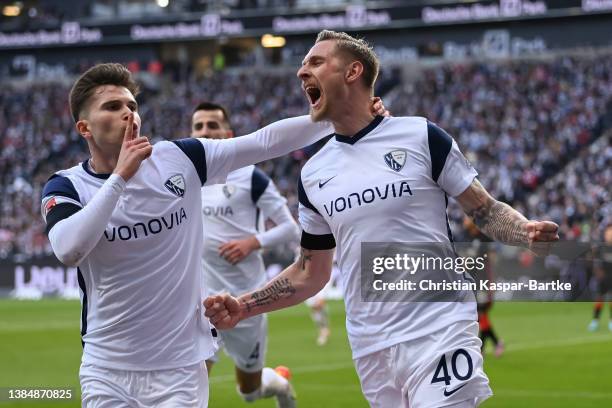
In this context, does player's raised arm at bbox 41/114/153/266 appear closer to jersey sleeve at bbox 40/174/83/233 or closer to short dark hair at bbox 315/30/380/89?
jersey sleeve at bbox 40/174/83/233

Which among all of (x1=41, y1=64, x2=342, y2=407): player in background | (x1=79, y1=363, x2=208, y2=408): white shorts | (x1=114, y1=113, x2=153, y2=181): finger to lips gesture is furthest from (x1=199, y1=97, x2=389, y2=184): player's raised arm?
(x1=79, y1=363, x2=208, y2=408): white shorts

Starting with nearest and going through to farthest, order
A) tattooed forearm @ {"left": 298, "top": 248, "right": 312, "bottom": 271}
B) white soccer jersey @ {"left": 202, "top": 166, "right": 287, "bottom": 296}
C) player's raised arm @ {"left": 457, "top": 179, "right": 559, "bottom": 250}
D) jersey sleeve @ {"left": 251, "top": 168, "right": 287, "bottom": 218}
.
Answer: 1. player's raised arm @ {"left": 457, "top": 179, "right": 559, "bottom": 250}
2. tattooed forearm @ {"left": 298, "top": 248, "right": 312, "bottom": 271}
3. white soccer jersey @ {"left": 202, "top": 166, "right": 287, "bottom": 296}
4. jersey sleeve @ {"left": 251, "top": 168, "right": 287, "bottom": 218}

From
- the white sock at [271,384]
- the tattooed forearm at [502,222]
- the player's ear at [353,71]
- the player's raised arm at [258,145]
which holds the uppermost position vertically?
the player's ear at [353,71]

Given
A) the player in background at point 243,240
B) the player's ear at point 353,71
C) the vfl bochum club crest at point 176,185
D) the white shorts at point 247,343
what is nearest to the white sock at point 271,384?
the player in background at point 243,240

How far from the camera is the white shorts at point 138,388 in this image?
17.5 feet

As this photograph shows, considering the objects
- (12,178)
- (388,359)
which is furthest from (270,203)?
(12,178)

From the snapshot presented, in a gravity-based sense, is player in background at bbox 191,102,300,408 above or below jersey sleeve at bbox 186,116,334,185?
below

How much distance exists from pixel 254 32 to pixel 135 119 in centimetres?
4453

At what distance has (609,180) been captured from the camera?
3347cm

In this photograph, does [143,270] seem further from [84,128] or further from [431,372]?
[431,372]

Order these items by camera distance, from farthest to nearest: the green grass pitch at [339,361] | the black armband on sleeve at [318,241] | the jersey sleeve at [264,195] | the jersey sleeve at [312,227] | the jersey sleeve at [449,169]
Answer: the green grass pitch at [339,361] → the jersey sleeve at [264,195] → the black armband on sleeve at [318,241] → the jersey sleeve at [312,227] → the jersey sleeve at [449,169]

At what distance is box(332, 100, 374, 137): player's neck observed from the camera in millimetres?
5484

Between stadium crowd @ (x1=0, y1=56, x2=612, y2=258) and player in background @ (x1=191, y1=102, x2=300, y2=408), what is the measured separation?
70.1ft

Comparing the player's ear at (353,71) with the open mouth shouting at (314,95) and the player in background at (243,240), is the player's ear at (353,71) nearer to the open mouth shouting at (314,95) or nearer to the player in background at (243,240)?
the open mouth shouting at (314,95)
